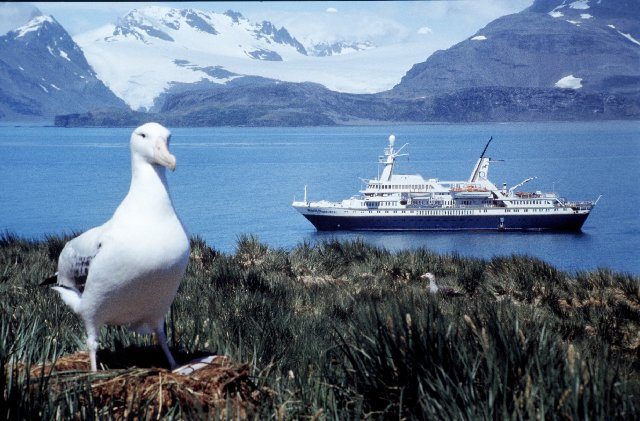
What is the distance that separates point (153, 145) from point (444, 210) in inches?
2089

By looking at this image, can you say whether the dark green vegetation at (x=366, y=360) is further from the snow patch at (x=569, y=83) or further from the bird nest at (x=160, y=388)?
the snow patch at (x=569, y=83)

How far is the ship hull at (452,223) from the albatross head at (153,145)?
50.6 m

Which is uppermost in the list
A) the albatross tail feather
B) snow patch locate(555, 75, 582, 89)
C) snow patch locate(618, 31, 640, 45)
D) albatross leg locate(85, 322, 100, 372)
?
snow patch locate(618, 31, 640, 45)

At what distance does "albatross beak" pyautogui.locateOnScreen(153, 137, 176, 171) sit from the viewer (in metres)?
3.39

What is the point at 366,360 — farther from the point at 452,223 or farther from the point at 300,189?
the point at 300,189

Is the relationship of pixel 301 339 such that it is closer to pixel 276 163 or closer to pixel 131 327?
pixel 131 327

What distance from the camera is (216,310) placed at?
18.8ft

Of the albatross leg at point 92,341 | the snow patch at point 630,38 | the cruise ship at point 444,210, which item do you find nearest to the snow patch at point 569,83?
the snow patch at point 630,38

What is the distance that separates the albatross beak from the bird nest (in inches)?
35.1

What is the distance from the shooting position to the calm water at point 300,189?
163 feet

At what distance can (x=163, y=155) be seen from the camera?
11.2 ft

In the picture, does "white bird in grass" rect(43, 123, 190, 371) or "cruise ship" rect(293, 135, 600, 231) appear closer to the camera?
"white bird in grass" rect(43, 123, 190, 371)

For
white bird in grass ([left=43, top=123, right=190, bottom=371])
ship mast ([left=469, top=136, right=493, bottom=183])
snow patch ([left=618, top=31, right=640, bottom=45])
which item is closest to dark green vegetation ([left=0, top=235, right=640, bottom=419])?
white bird in grass ([left=43, top=123, right=190, bottom=371])

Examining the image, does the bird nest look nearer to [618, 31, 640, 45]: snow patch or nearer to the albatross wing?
the albatross wing
